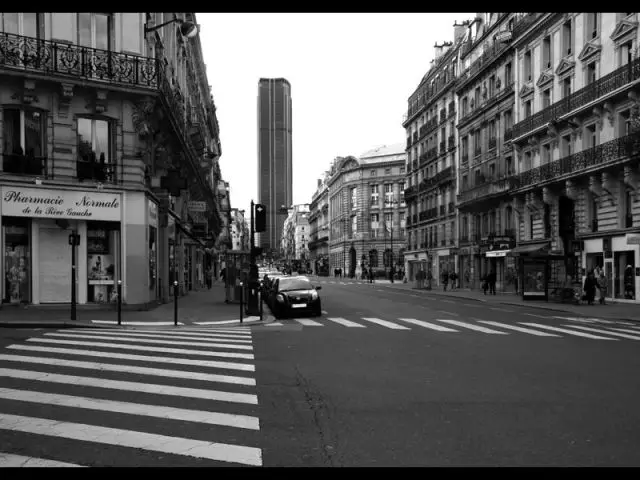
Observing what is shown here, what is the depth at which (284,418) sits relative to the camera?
22.6 feet

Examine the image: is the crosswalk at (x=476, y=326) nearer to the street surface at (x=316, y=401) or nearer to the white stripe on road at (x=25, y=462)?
the street surface at (x=316, y=401)

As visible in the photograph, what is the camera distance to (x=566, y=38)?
3772 cm

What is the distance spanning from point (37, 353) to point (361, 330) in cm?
849

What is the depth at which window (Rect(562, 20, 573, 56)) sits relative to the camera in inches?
1471

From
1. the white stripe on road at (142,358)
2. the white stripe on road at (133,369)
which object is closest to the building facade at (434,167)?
the white stripe on road at (142,358)

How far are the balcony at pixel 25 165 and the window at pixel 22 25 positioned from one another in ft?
13.2

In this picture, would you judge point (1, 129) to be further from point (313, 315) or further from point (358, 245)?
point (358, 245)

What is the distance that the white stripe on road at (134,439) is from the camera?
5.52 meters

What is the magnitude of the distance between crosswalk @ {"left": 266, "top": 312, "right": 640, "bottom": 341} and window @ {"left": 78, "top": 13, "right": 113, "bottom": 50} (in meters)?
11.6

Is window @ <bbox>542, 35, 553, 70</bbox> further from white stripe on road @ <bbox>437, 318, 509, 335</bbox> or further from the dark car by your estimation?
white stripe on road @ <bbox>437, 318, 509, 335</bbox>

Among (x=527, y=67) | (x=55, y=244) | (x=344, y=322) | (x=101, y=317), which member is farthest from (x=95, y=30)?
(x=527, y=67)

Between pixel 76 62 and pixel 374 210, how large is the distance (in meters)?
83.9

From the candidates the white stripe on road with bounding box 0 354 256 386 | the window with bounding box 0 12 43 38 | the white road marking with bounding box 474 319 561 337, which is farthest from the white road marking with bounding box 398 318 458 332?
the window with bounding box 0 12 43 38
